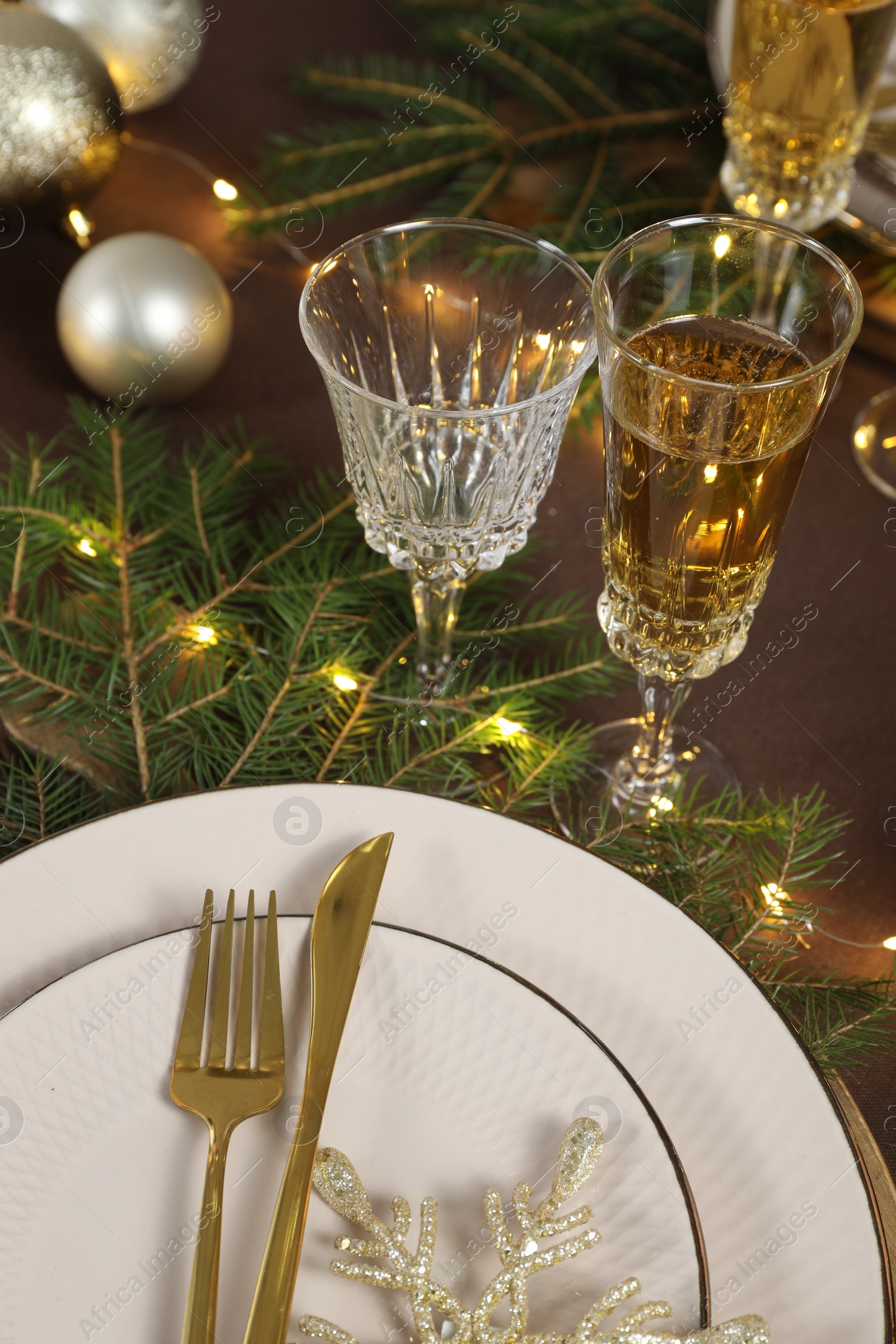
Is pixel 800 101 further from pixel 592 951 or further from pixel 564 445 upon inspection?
pixel 592 951

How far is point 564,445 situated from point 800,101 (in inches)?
10.1

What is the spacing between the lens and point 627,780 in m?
0.65

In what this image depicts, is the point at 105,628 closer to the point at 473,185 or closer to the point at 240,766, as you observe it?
the point at 240,766

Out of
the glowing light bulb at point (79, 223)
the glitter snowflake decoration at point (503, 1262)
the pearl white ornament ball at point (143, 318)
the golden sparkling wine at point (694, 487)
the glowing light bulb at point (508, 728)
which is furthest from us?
the glowing light bulb at point (79, 223)

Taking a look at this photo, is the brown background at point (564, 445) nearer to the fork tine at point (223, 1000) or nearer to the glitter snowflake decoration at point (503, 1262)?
the glitter snowflake decoration at point (503, 1262)

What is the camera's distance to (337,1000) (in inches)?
16.2

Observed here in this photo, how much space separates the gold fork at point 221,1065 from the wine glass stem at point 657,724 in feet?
0.87

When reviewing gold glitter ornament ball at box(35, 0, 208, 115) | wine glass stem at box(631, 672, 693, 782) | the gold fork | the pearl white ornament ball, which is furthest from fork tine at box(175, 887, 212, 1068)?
gold glitter ornament ball at box(35, 0, 208, 115)

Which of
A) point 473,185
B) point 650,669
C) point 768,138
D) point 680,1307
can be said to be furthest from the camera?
point 473,185

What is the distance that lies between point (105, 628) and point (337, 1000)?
0.31 meters

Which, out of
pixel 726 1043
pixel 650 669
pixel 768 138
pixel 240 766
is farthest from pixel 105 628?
pixel 768 138

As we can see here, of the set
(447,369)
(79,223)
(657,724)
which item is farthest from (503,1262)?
(79,223)

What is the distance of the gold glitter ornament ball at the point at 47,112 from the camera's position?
0.81 metres

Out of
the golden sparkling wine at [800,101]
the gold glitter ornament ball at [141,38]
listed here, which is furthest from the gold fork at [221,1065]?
the gold glitter ornament ball at [141,38]
